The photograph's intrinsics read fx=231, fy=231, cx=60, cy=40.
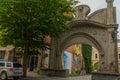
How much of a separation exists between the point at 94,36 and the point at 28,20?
28.4 ft

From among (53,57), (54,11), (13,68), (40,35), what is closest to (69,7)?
(54,11)

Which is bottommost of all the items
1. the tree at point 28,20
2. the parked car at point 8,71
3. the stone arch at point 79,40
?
the parked car at point 8,71

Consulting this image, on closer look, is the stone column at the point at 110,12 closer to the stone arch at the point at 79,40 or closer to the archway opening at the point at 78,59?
the stone arch at the point at 79,40

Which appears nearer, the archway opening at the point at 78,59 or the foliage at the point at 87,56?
the archway opening at the point at 78,59

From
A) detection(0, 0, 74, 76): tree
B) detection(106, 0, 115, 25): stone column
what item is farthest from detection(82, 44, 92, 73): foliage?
detection(0, 0, 74, 76): tree

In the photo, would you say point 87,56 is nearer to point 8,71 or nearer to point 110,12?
point 110,12

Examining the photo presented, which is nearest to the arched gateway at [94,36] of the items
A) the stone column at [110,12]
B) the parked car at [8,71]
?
the stone column at [110,12]

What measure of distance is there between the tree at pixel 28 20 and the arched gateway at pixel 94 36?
3888 millimetres

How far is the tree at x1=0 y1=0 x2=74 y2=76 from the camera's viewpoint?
876 inches

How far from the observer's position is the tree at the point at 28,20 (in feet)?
73.0

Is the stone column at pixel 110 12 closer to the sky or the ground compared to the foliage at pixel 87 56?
closer to the sky

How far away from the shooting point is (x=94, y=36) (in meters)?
27.0

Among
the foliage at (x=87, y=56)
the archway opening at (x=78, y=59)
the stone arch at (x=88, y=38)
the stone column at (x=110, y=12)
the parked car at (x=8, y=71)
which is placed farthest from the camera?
the foliage at (x=87, y=56)

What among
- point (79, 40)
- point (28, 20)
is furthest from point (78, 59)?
point (28, 20)
